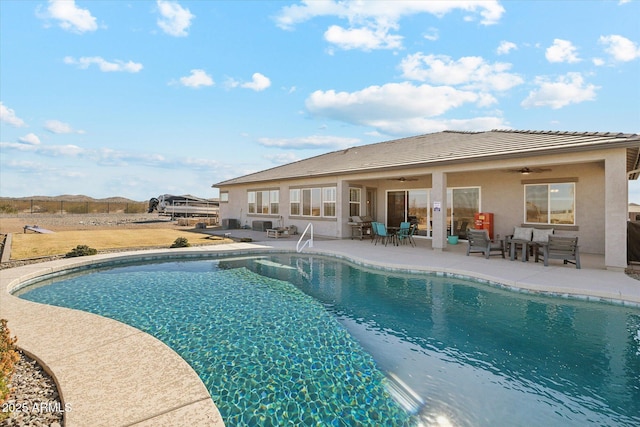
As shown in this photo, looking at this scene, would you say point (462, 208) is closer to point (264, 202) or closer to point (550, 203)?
point (550, 203)

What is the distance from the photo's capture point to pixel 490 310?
19.0ft

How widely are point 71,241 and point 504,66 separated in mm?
19582

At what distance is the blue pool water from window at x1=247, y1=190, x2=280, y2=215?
11502mm

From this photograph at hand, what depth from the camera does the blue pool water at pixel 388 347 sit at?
3.10 metres

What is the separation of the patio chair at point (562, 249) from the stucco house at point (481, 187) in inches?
25.1

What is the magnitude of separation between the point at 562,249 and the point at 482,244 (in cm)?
210

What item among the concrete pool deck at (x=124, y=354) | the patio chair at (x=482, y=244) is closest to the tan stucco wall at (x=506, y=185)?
the patio chair at (x=482, y=244)

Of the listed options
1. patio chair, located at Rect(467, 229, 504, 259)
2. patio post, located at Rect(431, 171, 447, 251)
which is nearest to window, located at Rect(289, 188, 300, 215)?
patio post, located at Rect(431, 171, 447, 251)

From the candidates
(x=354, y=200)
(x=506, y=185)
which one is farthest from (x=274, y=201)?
(x=506, y=185)

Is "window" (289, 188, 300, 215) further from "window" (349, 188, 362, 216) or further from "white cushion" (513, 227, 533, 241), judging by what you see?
"white cushion" (513, 227, 533, 241)

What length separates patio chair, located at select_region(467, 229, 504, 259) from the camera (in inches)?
392

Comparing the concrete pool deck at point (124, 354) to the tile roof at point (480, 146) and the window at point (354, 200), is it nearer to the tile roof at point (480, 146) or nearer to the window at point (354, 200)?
the tile roof at point (480, 146)

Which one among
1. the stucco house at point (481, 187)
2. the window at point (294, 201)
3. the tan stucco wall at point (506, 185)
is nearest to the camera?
the stucco house at point (481, 187)

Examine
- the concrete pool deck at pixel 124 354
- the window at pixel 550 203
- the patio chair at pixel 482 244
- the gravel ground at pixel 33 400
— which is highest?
the window at pixel 550 203
